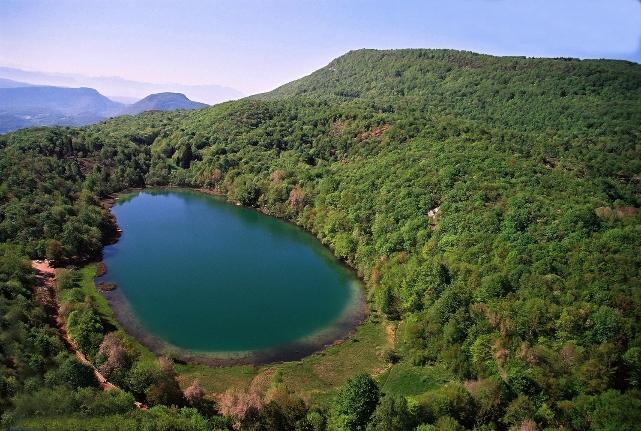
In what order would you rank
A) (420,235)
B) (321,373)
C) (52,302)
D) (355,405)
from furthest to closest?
(420,235)
(52,302)
(321,373)
(355,405)

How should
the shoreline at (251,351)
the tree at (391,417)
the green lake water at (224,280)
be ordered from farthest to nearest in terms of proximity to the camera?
1. the green lake water at (224,280)
2. the shoreline at (251,351)
3. the tree at (391,417)

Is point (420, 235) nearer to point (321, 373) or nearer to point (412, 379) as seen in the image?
point (412, 379)

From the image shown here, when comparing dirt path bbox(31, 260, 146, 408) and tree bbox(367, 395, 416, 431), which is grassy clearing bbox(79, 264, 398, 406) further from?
tree bbox(367, 395, 416, 431)

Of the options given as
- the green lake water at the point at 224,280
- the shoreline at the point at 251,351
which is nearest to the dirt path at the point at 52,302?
the shoreline at the point at 251,351

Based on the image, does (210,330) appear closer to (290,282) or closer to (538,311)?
(290,282)

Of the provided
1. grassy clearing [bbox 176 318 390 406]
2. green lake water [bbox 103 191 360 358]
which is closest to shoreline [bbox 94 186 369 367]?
green lake water [bbox 103 191 360 358]

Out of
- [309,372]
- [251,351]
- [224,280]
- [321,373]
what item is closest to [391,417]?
[321,373]

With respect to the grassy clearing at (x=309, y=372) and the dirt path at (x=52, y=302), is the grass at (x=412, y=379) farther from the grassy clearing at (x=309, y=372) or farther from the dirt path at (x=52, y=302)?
the dirt path at (x=52, y=302)
